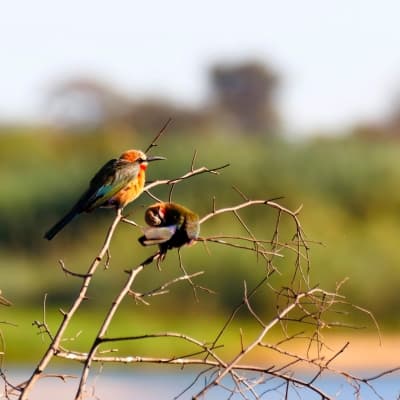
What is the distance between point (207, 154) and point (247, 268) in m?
3.36

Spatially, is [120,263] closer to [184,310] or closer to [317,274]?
[184,310]

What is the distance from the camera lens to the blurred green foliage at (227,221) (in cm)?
1933

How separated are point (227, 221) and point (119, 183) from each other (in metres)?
15.2

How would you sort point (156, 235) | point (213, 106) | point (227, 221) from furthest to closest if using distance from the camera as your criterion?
point (213, 106)
point (227, 221)
point (156, 235)

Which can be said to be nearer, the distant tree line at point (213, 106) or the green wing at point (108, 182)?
the green wing at point (108, 182)

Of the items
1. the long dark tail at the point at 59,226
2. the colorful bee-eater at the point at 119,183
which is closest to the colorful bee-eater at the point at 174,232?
the long dark tail at the point at 59,226

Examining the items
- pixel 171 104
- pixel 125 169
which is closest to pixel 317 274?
pixel 125 169

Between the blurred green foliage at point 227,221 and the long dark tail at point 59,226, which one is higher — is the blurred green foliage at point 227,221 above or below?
below

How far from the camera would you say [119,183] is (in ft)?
18.2

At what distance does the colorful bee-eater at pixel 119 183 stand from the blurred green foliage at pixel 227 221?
38.3 ft

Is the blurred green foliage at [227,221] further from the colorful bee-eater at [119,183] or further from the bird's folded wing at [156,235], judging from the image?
the bird's folded wing at [156,235]

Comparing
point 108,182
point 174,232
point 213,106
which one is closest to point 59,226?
point 108,182

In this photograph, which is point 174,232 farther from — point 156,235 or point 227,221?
point 227,221

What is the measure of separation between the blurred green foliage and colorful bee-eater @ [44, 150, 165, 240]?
11685mm
